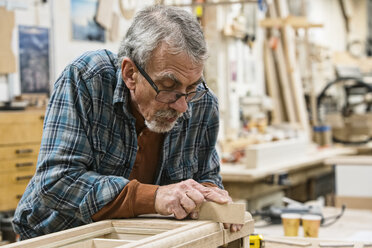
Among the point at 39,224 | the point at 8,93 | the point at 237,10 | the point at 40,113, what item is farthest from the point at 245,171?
the point at 39,224

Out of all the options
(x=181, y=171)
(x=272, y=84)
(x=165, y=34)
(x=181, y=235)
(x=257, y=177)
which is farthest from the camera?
(x=272, y=84)

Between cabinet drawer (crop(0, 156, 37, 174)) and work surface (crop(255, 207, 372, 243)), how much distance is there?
1956mm

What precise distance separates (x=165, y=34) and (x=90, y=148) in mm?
431

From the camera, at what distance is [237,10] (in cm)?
641

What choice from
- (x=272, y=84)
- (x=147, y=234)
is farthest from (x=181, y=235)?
(x=272, y=84)

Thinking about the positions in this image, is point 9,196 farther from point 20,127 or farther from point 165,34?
point 165,34

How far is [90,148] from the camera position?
5.92ft

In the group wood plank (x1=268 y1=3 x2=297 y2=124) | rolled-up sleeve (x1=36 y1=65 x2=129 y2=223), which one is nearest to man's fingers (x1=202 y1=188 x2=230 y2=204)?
rolled-up sleeve (x1=36 y1=65 x2=129 y2=223)

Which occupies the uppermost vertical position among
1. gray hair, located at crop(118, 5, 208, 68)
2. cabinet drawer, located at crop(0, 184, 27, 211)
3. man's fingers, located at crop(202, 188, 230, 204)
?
gray hair, located at crop(118, 5, 208, 68)

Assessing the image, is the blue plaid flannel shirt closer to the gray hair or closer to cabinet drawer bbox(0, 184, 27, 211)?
the gray hair

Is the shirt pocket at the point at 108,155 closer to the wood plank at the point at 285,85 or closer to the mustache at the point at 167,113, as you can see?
the mustache at the point at 167,113

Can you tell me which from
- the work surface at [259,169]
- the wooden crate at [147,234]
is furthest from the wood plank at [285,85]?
the wooden crate at [147,234]

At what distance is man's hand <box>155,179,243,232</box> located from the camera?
1.64 m

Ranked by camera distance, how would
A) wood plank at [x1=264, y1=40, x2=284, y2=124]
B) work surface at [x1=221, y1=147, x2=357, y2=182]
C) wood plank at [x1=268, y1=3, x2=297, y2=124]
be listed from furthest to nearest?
wood plank at [x1=264, y1=40, x2=284, y2=124], wood plank at [x1=268, y1=3, x2=297, y2=124], work surface at [x1=221, y1=147, x2=357, y2=182]
